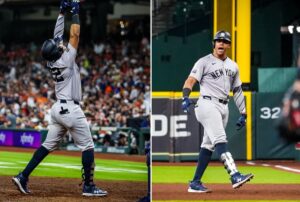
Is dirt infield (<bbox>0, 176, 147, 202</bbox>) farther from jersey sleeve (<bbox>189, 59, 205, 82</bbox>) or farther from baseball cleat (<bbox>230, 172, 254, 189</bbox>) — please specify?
jersey sleeve (<bbox>189, 59, 205, 82</bbox>)

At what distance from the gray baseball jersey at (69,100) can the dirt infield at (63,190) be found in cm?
34

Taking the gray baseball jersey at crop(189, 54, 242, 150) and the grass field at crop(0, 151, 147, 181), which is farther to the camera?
the grass field at crop(0, 151, 147, 181)

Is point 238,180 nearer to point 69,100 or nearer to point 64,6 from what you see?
point 69,100

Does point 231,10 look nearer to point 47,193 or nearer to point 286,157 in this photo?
point 286,157

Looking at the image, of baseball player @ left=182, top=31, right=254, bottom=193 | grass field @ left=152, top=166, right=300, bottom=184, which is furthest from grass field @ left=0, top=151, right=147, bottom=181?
baseball player @ left=182, top=31, right=254, bottom=193

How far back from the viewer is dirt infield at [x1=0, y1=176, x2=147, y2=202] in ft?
14.2

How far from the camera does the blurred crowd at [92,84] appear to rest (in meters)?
12.9

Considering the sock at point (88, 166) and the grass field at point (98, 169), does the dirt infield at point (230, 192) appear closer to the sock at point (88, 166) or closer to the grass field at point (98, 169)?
the sock at point (88, 166)

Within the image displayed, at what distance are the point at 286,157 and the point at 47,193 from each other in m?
3.54

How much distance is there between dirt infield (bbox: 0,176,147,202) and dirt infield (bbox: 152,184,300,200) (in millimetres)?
214

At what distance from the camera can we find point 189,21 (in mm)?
7637

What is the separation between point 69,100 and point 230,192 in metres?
1.27

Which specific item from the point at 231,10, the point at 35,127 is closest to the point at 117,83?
the point at 35,127

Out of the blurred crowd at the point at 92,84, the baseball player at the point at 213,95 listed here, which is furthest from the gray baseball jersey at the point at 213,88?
the blurred crowd at the point at 92,84
